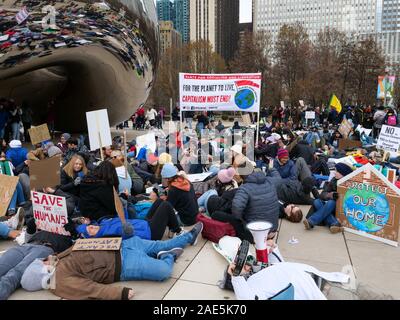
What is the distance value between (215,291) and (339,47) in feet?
155

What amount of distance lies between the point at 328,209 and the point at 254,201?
53.6 inches

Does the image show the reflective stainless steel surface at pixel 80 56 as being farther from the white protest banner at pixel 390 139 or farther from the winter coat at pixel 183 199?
the white protest banner at pixel 390 139

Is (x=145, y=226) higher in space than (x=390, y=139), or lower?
lower

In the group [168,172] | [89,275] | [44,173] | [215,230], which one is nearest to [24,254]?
[89,275]

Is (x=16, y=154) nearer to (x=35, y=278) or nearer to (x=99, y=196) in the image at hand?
(x=99, y=196)

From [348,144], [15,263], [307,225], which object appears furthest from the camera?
[348,144]

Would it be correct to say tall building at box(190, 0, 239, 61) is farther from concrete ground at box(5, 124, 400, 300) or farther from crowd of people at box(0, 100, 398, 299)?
concrete ground at box(5, 124, 400, 300)

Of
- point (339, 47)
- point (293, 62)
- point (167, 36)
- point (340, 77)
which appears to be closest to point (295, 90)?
point (293, 62)

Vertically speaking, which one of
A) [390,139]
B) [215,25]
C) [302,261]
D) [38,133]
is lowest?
[302,261]

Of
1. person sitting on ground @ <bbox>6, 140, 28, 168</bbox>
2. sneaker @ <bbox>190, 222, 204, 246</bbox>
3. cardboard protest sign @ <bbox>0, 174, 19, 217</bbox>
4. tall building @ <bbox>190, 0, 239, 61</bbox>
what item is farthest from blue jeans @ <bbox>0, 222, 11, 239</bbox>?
tall building @ <bbox>190, 0, 239, 61</bbox>

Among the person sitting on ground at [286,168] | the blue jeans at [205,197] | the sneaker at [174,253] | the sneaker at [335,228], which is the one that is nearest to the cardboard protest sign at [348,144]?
the person sitting on ground at [286,168]

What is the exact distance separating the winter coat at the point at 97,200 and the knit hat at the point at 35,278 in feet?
2.67

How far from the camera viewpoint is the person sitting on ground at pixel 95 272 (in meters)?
3.57

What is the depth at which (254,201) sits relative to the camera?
4.93m
